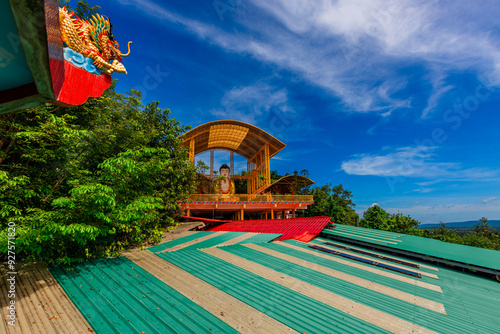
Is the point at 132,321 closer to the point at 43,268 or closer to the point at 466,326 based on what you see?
the point at 43,268

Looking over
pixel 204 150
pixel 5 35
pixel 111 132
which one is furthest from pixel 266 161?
pixel 5 35

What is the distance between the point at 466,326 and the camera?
12.8 feet

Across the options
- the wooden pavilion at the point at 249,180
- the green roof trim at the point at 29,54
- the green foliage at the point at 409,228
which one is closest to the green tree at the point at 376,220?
the green foliage at the point at 409,228

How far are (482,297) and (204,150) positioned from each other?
28.5m

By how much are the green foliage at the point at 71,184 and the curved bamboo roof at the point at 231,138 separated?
15.3m

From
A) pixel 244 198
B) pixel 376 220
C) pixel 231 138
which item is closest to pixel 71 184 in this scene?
pixel 244 198

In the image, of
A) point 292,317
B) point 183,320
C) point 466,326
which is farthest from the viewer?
point 466,326

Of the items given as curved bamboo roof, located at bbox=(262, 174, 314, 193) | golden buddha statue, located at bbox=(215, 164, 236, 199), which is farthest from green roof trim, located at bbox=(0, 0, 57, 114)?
curved bamboo roof, located at bbox=(262, 174, 314, 193)

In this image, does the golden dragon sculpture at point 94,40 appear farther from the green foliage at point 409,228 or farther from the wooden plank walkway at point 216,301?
the green foliage at point 409,228

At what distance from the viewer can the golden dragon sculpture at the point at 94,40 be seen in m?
3.79

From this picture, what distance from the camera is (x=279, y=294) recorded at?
14.3ft

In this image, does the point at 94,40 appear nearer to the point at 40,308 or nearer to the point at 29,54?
the point at 29,54

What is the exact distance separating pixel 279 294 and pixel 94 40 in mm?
6525

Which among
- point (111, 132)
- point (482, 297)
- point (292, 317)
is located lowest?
point (482, 297)
